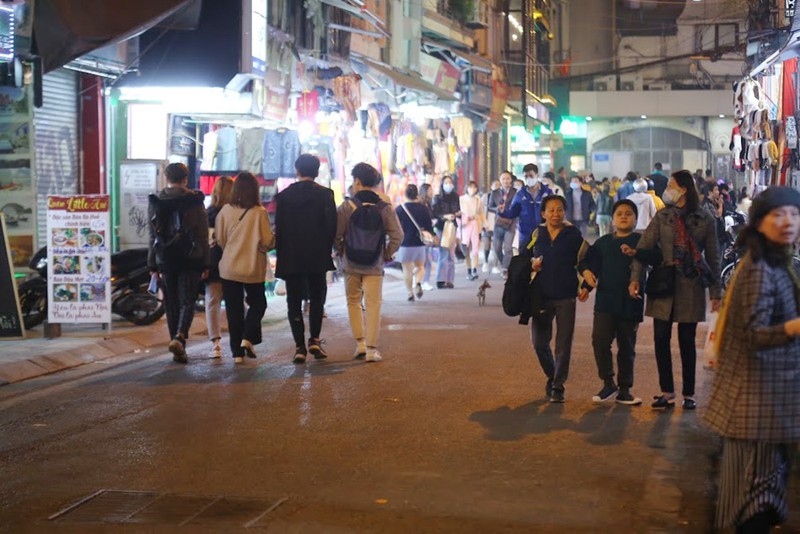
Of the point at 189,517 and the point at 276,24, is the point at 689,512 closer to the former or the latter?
the point at 189,517

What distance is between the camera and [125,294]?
1589 cm

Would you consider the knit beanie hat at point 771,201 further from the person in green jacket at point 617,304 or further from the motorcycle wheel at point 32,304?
the motorcycle wheel at point 32,304

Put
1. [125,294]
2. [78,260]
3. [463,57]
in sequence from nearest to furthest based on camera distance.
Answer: [78,260]
[125,294]
[463,57]

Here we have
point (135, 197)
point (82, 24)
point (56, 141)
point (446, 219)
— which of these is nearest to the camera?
point (82, 24)

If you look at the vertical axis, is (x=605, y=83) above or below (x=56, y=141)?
above

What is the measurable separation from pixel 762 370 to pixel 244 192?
7.76m

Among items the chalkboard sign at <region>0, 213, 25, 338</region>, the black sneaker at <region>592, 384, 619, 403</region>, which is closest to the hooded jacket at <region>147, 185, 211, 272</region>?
the chalkboard sign at <region>0, 213, 25, 338</region>

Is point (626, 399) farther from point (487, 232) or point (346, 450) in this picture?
point (487, 232)

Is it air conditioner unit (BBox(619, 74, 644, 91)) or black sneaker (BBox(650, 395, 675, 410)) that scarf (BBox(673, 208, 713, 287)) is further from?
air conditioner unit (BBox(619, 74, 644, 91))

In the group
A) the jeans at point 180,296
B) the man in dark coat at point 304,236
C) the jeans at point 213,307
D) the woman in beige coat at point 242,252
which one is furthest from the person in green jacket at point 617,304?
the jeans at point 213,307

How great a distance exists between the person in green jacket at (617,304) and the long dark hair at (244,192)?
3.94 m

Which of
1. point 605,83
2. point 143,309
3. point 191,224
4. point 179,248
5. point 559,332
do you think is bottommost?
point 143,309

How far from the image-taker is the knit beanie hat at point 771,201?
5676 millimetres

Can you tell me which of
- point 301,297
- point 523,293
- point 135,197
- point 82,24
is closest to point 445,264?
point 135,197
